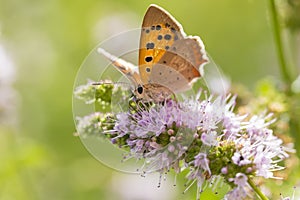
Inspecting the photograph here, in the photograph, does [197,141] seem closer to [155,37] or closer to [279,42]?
[155,37]

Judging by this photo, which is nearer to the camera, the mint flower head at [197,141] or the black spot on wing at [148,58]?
the mint flower head at [197,141]

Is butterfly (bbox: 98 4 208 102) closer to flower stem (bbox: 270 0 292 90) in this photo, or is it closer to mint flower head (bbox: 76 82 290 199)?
mint flower head (bbox: 76 82 290 199)

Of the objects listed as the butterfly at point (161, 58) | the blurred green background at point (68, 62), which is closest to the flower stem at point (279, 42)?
the butterfly at point (161, 58)

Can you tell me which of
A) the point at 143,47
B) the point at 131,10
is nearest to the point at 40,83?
the point at 131,10

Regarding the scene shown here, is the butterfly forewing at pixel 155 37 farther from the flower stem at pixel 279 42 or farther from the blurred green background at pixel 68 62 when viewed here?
the blurred green background at pixel 68 62

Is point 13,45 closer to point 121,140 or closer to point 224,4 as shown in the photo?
point 224,4

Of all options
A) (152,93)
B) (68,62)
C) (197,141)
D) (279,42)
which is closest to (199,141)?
(197,141)

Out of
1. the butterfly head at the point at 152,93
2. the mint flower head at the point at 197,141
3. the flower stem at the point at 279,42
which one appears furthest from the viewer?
the flower stem at the point at 279,42
